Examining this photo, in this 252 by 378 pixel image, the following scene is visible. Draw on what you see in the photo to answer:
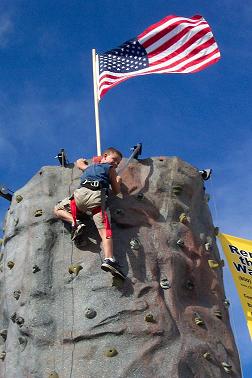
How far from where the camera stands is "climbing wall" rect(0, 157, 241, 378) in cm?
989

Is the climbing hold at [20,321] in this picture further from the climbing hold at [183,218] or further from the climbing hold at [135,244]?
the climbing hold at [183,218]

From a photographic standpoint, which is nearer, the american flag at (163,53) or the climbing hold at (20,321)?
the climbing hold at (20,321)

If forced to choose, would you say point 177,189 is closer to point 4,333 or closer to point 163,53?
point 4,333

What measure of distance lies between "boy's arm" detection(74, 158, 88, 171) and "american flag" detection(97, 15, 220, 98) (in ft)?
8.60

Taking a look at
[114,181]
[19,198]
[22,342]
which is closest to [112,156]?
[114,181]

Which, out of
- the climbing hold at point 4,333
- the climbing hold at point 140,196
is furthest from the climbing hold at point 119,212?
the climbing hold at point 4,333

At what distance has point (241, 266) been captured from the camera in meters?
13.1

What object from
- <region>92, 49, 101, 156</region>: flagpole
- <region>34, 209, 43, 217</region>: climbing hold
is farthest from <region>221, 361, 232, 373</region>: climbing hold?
<region>92, 49, 101, 156</region>: flagpole

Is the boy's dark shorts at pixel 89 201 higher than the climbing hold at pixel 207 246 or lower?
higher

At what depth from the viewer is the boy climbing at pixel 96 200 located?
10.6m

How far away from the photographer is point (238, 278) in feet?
42.9

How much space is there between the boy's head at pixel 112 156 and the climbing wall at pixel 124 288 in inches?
16.5

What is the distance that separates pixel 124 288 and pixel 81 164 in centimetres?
233

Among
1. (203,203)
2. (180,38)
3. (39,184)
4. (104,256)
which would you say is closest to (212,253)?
(203,203)
